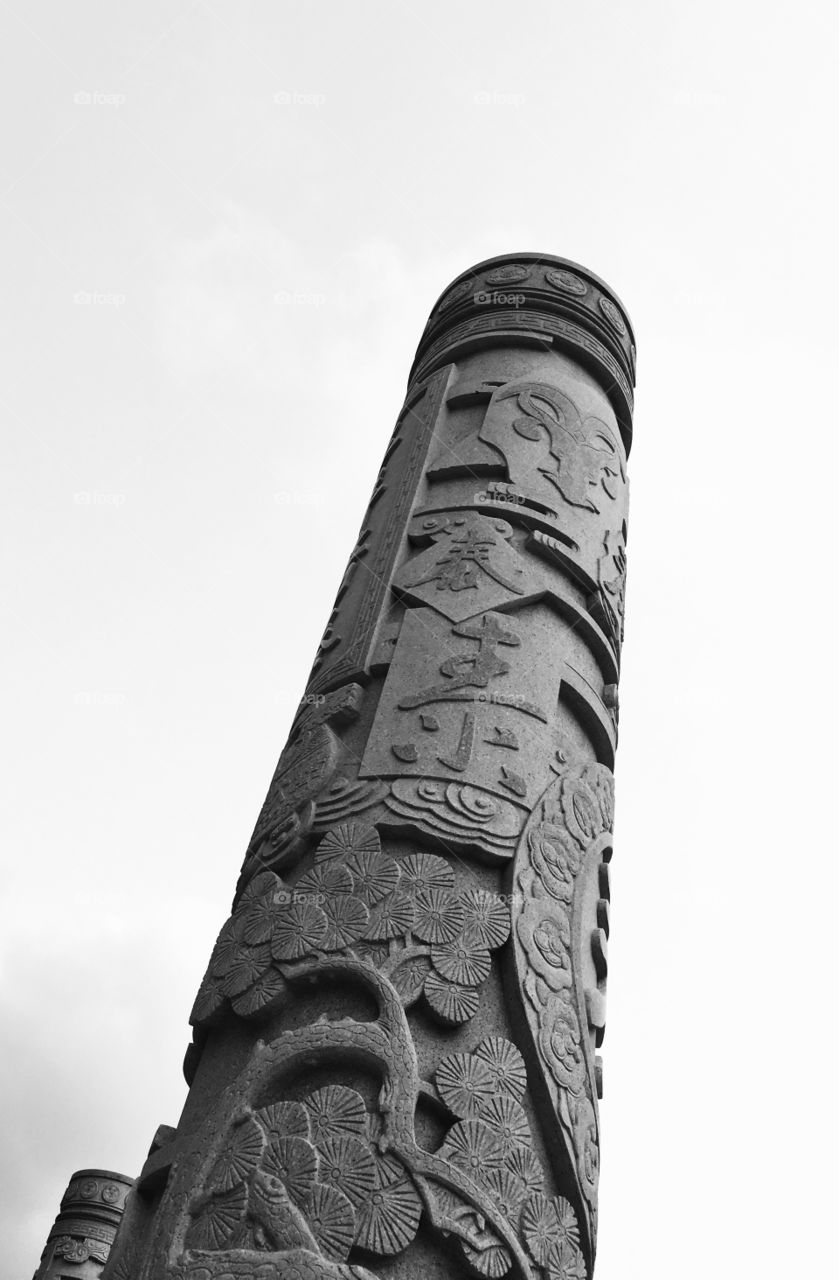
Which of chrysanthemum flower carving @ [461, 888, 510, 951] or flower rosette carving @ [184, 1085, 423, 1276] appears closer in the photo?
flower rosette carving @ [184, 1085, 423, 1276]

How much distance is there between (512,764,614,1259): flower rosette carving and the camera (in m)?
3.16

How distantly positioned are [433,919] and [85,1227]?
8.20 metres

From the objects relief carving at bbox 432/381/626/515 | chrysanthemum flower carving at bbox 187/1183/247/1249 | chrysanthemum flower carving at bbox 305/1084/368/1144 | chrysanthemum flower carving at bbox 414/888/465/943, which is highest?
relief carving at bbox 432/381/626/515

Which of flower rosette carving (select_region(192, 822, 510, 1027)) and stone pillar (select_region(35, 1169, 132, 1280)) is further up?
stone pillar (select_region(35, 1169, 132, 1280))

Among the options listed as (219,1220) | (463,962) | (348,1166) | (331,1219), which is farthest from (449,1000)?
(219,1220)

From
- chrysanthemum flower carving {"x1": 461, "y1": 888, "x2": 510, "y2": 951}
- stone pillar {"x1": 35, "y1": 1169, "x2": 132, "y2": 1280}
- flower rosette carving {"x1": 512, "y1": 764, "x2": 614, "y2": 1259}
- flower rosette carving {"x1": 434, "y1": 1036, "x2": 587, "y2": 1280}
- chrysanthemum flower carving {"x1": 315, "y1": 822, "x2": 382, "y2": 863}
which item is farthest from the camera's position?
stone pillar {"x1": 35, "y1": 1169, "x2": 132, "y2": 1280}

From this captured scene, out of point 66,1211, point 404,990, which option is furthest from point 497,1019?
point 66,1211

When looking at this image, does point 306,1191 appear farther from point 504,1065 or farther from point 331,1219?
point 504,1065

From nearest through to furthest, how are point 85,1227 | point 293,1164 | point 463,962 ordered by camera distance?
point 293,1164
point 463,962
point 85,1227

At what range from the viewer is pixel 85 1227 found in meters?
9.86

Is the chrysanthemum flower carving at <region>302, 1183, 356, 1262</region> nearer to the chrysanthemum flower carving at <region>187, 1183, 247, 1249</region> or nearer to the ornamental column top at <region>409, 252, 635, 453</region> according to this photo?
the chrysanthemum flower carving at <region>187, 1183, 247, 1249</region>

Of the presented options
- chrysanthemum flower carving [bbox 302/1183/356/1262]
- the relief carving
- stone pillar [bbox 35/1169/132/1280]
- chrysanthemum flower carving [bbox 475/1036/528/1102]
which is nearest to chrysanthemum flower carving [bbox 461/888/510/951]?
chrysanthemum flower carving [bbox 475/1036/528/1102]

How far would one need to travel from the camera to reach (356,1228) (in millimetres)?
2670

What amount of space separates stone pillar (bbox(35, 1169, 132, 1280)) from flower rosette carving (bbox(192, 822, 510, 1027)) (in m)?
7.21
